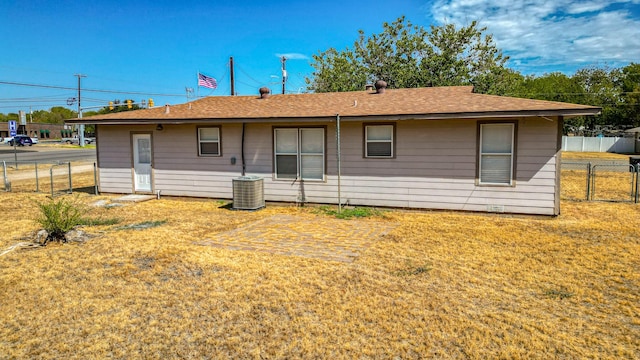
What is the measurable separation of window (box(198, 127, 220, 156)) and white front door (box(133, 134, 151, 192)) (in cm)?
186

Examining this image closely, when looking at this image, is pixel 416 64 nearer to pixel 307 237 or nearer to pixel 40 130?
pixel 307 237

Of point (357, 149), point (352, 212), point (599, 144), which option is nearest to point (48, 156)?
point (357, 149)

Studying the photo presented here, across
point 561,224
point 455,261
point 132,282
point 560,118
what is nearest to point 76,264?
point 132,282

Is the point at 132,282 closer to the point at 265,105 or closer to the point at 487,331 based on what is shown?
the point at 487,331

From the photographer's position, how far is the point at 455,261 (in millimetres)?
6023

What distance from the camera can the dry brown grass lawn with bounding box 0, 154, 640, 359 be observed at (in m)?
3.67

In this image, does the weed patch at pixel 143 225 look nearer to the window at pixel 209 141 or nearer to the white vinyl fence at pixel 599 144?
the window at pixel 209 141

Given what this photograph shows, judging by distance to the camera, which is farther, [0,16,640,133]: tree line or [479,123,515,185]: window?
[0,16,640,133]: tree line

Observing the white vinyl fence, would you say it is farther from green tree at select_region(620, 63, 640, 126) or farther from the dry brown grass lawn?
the dry brown grass lawn

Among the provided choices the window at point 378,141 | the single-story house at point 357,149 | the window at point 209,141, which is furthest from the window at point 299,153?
the window at point 209,141

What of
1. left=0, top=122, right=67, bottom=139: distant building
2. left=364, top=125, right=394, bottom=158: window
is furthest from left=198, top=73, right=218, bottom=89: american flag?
left=0, top=122, right=67, bottom=139: distant building

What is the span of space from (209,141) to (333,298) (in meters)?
8.35

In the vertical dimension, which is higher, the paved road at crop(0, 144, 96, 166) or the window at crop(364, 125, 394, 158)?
the window at crop(364, 125, 394, 158)

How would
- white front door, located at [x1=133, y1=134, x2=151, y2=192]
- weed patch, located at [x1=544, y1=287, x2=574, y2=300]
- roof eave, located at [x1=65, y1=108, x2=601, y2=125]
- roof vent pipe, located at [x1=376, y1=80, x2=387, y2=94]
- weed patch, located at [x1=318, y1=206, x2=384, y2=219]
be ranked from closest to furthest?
weed patch, located at [x1=544, y1=287, x2=574, y2=300] < roof eave, located at [x1=65, y1=108, x2=601, y2=125] < weed patch, located at [x1=318, y1=206, x2=384, y2=219] < roof vent pipe, located at [x1=376, y1=80, x2=387, y2=94] < white front door, located at [x1=133, y1=134, x2=151, y2=192]
